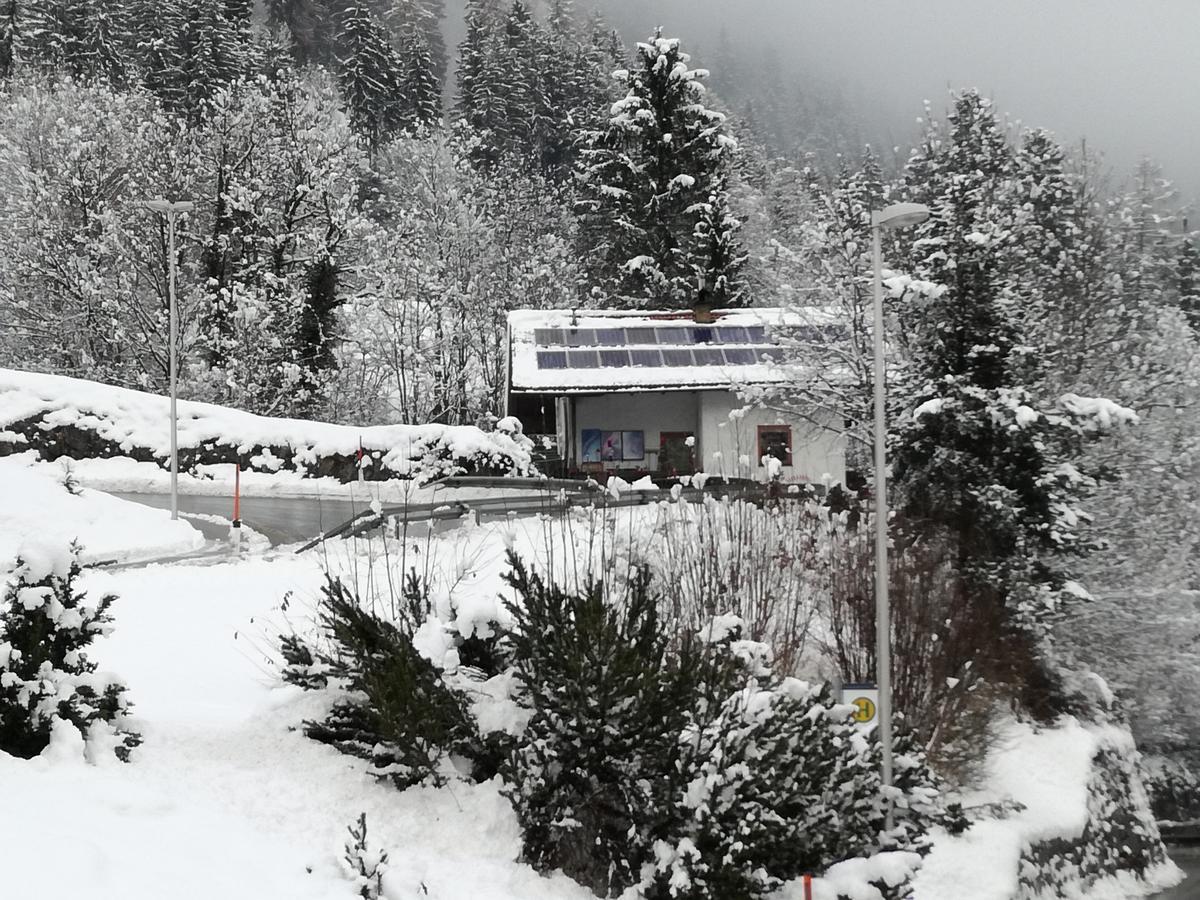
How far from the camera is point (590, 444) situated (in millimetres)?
30812

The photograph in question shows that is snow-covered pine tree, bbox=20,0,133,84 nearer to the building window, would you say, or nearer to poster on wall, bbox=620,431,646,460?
poster on wall, bbox=620,431,646,460

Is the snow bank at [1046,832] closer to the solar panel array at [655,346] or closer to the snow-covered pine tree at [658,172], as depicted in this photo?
the solar panel array at [655,346]

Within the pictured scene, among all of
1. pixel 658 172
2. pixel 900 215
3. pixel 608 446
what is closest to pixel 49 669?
pixel 900 215

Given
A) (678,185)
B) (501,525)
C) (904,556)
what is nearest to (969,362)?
(904,556)

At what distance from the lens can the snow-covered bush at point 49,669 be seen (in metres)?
9.37

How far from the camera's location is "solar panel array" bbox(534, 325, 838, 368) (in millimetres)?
30141

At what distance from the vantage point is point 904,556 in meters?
17.3

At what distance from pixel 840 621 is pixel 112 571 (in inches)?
408

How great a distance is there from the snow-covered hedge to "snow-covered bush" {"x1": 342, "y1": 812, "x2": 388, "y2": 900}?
1919 cm

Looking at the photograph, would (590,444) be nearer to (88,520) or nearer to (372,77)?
(88,520)

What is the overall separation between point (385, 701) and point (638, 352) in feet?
69.7

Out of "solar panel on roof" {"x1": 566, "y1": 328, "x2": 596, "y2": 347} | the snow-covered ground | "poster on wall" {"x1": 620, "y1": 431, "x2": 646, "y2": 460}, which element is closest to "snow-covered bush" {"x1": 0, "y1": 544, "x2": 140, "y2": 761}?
the snow-covered ground

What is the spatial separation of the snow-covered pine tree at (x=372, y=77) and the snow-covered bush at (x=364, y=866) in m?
68.4

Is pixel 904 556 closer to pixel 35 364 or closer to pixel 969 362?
pixel 969 362
